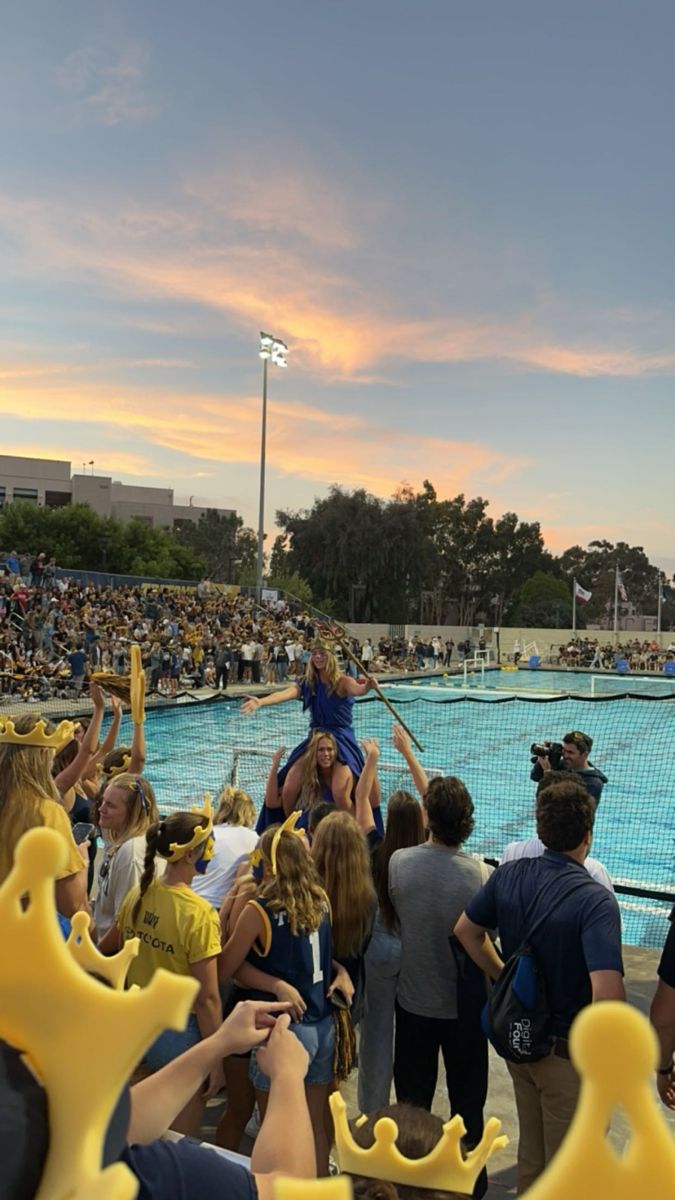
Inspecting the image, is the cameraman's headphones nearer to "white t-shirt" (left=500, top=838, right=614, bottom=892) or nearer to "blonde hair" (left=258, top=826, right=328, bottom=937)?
"white t-shirt" (left=500, top=838, right=614, bottom=892)

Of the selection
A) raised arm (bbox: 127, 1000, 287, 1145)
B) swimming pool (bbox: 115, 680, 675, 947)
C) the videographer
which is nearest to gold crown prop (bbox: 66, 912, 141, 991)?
raised arm (bbox: 127, 1000, 287, 1145)

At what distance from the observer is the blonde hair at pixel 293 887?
277 cm

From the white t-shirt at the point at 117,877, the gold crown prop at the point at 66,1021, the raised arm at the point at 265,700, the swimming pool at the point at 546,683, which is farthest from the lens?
the swimming pool at the point at 546,683

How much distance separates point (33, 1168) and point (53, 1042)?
12 centimetres

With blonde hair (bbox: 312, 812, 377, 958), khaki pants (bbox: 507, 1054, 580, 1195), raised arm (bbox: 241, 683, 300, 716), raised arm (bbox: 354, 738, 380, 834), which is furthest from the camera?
raised arm (bbox: 241, 683, 300, 716)

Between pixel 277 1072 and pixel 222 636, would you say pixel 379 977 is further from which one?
pixel 222 636

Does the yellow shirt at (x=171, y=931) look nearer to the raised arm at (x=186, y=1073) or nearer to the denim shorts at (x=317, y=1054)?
the denim shorts at (x=317, y=1054)

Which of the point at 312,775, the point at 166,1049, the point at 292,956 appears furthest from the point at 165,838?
the point at 312,775

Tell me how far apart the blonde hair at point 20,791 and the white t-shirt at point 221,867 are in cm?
96

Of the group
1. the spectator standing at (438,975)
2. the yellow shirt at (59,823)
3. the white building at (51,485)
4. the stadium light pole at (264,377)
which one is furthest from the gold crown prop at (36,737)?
the white building at (51,485)

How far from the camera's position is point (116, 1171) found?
0.93m

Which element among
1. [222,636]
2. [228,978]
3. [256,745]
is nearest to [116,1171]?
[228,978]

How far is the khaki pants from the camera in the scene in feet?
8.75

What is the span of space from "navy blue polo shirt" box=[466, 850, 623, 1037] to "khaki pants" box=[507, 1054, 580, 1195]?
147mm
